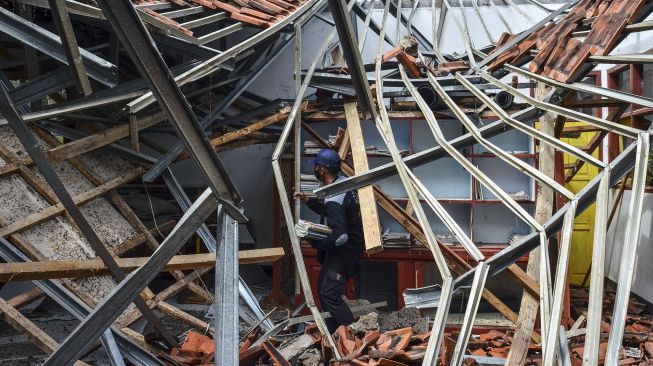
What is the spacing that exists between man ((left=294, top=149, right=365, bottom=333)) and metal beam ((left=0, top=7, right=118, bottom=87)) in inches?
75.7

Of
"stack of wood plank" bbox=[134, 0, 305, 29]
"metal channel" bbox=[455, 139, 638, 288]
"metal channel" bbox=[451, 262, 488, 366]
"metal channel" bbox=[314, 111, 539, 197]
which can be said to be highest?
"stack of wood plank" bbox=[134, 0, 305, 29]

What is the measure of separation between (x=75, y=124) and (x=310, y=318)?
139 inches

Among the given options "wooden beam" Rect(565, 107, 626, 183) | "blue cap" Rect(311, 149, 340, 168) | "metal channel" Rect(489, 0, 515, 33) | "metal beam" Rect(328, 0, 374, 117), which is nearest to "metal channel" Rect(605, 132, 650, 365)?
"metal beam" Rect(328, 0, 374, 117)

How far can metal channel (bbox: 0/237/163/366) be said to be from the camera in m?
4.07

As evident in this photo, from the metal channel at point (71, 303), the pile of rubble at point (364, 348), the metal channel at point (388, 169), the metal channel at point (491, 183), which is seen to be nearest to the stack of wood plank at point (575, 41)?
the metal channel at point (388, 169)

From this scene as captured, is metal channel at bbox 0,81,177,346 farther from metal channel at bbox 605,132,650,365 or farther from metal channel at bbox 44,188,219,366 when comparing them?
metal channel at bbox 605,132,650,365

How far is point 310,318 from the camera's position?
5.29 metres

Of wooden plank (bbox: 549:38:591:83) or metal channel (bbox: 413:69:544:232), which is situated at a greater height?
wooden plank (bbox: 549:38:591:83)

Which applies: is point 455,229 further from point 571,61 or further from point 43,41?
point 43,41

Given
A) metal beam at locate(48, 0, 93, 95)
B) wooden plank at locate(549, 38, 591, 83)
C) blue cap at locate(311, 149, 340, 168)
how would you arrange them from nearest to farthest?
metal beam at locate(48, 0, 93, 95) < wooden plank at locate(549, 38, 591, 83) < blue cap at locate(311, 149, 340, 168)

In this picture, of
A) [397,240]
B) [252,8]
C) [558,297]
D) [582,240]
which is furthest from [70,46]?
[582,240]

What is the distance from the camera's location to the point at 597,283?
3.10 m

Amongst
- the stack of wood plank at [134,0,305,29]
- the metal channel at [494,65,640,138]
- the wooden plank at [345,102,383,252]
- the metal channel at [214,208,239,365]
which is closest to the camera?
the metal channel at [214,208,239,365]

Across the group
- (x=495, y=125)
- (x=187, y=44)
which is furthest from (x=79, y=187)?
(x=495, y=125)
